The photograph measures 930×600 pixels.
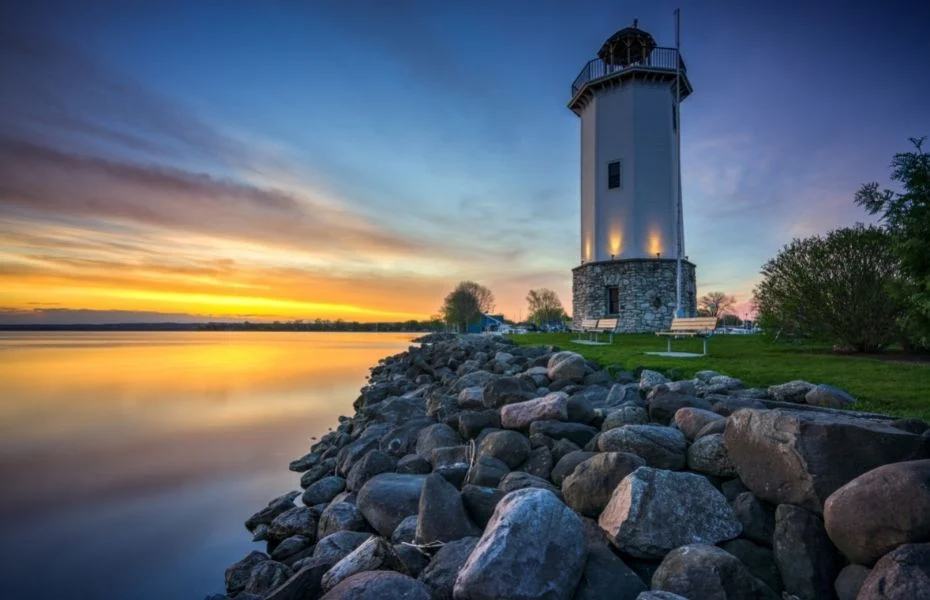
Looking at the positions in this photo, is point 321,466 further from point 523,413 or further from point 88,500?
point 523,413

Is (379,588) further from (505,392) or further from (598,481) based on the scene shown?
(505,392)

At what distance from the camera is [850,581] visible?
2752mm

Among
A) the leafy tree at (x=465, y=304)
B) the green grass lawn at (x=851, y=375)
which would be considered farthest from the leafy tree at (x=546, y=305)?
the green grass lawn at (x=851, y=375)

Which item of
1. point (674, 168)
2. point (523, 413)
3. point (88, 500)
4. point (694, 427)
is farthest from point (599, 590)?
point (674, 168)

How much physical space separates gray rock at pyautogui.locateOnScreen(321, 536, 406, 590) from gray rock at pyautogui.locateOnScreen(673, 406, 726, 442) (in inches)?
117

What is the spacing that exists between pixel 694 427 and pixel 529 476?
5.66ft

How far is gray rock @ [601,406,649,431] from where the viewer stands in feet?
16.6

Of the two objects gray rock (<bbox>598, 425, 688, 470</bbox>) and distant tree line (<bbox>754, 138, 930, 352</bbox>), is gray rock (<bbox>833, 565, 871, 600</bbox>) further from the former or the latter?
distant tree line (<bbox>754, 138, 930, 352</bbox>)

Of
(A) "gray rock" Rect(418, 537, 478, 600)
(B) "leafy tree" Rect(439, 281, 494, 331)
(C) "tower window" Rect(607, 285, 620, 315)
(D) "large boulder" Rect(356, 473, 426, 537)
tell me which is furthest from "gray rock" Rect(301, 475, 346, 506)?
(B) "leafy tree" Rect(439, 281, 494, 331)

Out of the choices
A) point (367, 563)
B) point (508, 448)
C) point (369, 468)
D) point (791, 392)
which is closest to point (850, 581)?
point (508, 448)

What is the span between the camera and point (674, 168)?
26375 millimetres

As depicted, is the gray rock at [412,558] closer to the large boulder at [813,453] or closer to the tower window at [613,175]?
the large boulder at [813,453]

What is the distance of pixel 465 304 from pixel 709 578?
72424 millimetres

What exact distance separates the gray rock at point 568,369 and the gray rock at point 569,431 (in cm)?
257
